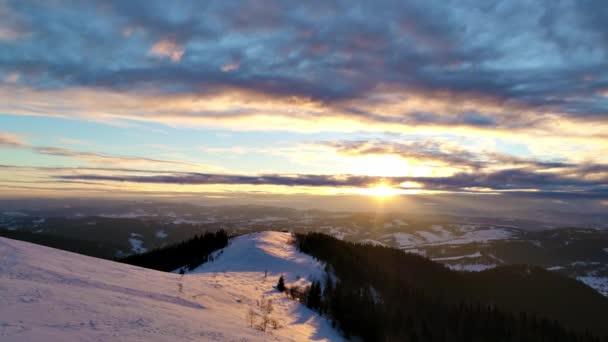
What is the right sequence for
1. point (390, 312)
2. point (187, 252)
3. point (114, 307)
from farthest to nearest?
point (187, 252) → point (390, 312) → point (114, 307)

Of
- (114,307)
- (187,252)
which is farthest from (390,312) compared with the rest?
(187,252)

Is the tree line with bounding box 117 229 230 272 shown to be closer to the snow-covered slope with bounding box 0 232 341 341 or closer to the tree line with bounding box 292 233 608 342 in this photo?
the tree line with bounding box 292 233 608 342

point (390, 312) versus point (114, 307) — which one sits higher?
point (114, 307)

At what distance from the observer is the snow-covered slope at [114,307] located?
342 inches

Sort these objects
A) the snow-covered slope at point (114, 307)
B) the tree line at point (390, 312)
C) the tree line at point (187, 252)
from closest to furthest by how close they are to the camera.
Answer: the snow-covered slope at point (114, 307), the tree line at point (390, 312), the tree line at point (187, 252)

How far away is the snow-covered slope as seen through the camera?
28.5 ft

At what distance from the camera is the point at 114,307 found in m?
11.1

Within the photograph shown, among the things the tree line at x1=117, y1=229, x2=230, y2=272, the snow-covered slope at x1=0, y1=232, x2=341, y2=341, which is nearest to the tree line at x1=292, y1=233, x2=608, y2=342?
the snow-covered slope at x1=0, y1=232, x2=341, y2=341

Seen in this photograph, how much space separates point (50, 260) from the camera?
15.4 m

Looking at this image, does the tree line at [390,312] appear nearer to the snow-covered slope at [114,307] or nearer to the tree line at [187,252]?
the snow-covered slope at [114,307]

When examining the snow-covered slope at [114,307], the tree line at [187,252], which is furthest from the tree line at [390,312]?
the tree line at [187,252]

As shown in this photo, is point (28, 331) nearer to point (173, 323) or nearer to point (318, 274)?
point (173, 323)

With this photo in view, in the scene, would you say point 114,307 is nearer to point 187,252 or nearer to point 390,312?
point 390,312

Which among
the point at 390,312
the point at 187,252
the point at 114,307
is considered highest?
the point at 114,307
